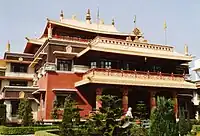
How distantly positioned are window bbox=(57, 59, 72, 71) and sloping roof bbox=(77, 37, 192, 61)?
1203 millimetres

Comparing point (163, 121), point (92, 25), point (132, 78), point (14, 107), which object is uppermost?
point (92, 25)

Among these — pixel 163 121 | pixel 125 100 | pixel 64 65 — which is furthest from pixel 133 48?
pixel 163 121

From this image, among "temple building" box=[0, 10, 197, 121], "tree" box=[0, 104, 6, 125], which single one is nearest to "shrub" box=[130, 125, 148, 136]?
"temple building" box=[0, 10, 197, 121]

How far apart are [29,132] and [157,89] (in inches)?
437

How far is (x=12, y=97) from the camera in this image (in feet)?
80.5

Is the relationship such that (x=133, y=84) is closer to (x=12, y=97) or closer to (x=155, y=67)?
(x=155, y=67)

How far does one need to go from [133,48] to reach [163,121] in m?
14.8

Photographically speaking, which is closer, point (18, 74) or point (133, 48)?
point (133, 48)

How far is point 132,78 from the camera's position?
22.5m

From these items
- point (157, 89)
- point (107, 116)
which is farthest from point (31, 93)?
point (107, 116)

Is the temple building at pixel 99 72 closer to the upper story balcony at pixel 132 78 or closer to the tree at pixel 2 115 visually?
the upper story balcony at pixel 132 78

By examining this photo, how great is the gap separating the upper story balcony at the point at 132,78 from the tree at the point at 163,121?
999cm

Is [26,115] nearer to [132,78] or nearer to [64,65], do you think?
[64,65]

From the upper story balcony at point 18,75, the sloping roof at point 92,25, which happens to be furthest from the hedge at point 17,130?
the sloping roof at point 92,25
